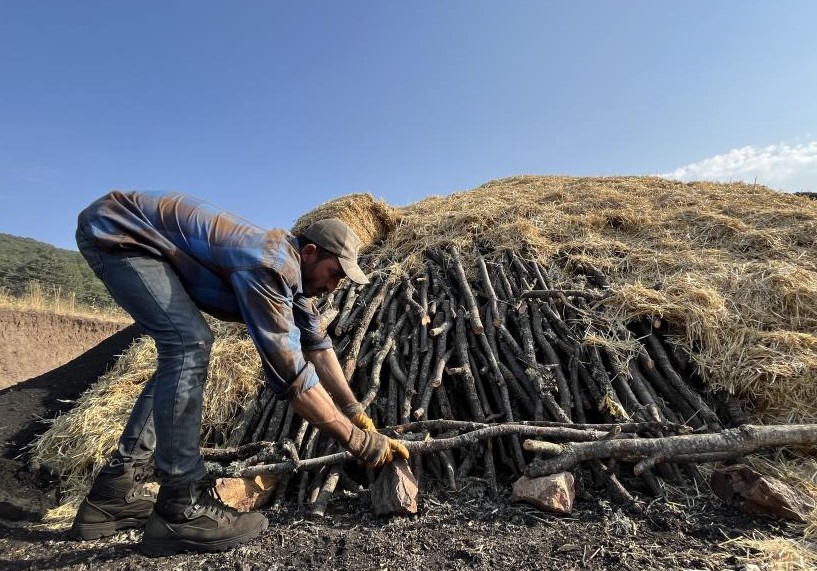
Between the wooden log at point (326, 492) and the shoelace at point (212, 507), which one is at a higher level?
the shoelace at point (212, 507)

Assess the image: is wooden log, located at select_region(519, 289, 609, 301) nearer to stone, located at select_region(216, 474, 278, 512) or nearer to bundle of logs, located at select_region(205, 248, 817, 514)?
bundle of logs, located at select_region(205, 248, 817, 514)

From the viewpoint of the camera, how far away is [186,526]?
2092 millimetres

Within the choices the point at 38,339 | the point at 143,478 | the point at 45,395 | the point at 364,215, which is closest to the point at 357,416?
the point at 143,478

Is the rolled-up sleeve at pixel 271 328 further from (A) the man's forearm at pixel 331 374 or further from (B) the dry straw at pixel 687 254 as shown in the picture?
(B) the dry straw at pixel 687 254

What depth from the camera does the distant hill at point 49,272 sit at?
19.2m

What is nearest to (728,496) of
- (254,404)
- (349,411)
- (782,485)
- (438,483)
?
(782,485)

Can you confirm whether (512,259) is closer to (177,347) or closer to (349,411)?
(349,411)

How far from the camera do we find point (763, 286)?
13.1 ft

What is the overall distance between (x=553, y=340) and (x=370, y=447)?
184cm

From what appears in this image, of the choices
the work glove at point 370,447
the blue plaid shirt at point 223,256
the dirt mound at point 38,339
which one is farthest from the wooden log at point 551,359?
the dirt mound at point 38,339

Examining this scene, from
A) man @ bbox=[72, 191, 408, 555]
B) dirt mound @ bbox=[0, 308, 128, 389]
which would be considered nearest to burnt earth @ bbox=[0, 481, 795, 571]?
man @ bbox=[72, 191, 408, 555]

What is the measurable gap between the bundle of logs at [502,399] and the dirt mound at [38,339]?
33.5 feet

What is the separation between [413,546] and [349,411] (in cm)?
92

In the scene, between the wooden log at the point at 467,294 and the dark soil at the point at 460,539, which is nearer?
the dark soil at the point at 460,539
